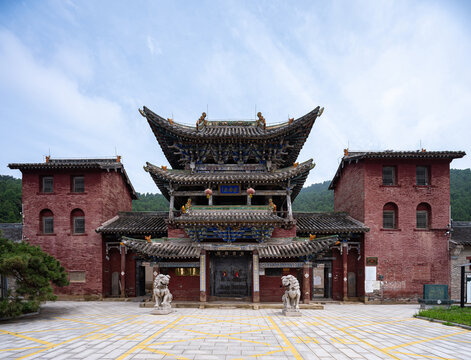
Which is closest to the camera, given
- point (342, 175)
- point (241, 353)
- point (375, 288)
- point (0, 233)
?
point (241, 353)

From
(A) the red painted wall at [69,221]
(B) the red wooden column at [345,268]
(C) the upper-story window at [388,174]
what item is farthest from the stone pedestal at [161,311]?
(C) the upper-story window at [388,174]

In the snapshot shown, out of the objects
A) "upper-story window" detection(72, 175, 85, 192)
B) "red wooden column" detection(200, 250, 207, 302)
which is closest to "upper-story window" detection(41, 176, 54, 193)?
"upper-story window" detection(72, 175, 85, 192)

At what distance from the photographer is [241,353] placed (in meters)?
8.42

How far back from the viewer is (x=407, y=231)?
1869 cm

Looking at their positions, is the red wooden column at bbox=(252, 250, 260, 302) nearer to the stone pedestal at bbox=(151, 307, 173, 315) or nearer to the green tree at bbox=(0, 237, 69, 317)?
the stone pedestal at bbox=(151, 307, 173, 315)

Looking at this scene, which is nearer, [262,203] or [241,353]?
[241,353]

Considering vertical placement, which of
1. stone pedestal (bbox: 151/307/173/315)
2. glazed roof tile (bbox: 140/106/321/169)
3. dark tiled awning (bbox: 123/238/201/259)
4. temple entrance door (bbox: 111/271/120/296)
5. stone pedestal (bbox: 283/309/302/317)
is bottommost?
temple entrance door (bbox: 111/271/120/296)

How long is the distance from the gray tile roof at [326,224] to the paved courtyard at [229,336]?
16.7ft

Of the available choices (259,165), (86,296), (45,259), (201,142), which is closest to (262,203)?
(259,165)

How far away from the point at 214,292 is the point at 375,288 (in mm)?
10633

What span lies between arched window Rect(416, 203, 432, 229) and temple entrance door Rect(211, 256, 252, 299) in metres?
12.3

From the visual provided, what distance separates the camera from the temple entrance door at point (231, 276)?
17.1 m

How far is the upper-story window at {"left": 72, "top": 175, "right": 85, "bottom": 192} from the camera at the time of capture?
66.9 feet

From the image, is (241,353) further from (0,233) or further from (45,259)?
(0,233)
